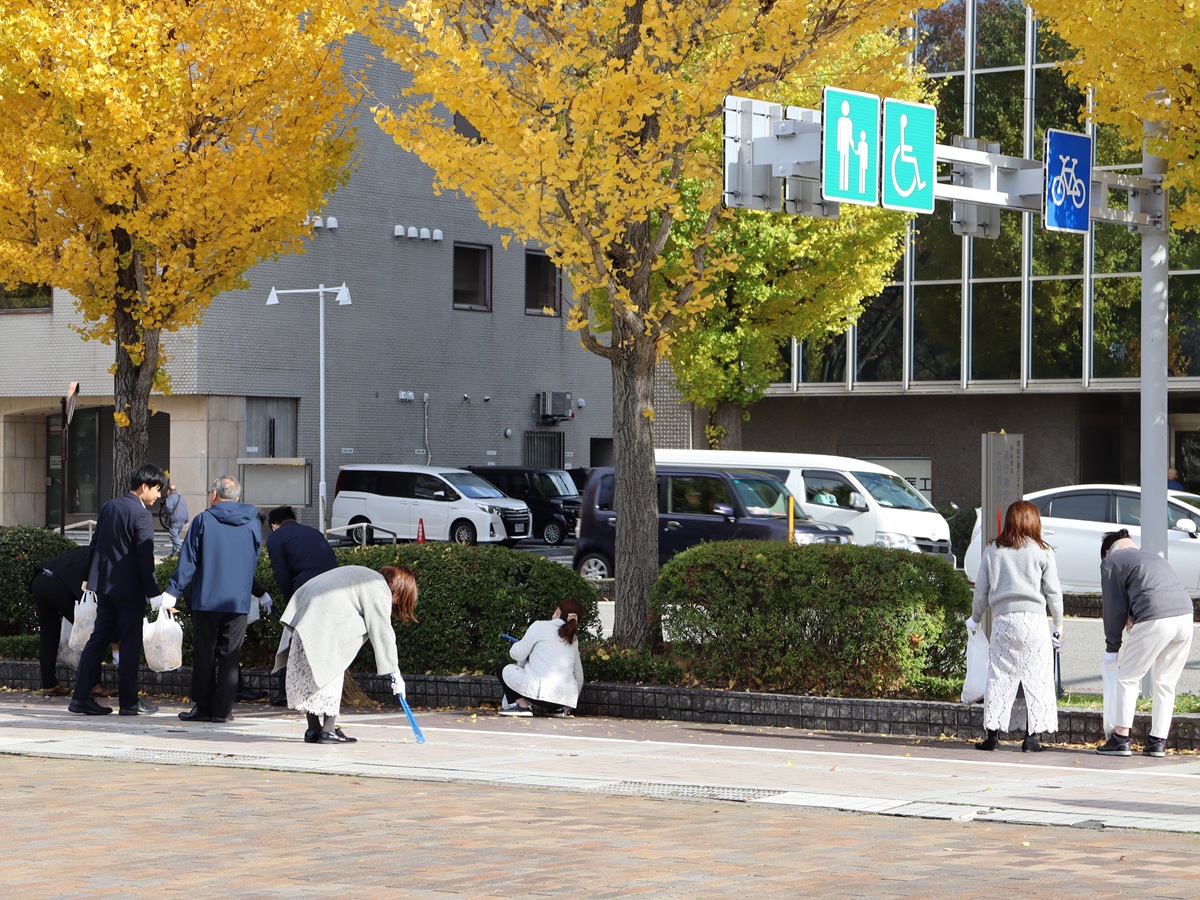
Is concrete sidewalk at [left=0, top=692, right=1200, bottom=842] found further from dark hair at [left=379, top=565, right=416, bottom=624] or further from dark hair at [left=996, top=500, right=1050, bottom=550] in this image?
dark hair at [left=996, top=500, right=1050, bottom=550]

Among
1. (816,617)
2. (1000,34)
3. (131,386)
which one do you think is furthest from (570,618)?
(1000,34)

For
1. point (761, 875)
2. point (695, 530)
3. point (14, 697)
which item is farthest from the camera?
point (695, 530)

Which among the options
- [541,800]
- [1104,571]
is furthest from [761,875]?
[1104,571]

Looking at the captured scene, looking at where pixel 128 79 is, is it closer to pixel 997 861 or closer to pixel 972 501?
pixel 997 861

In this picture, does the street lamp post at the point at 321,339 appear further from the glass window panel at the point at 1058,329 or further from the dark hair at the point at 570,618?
the dark hair at the point at 570,618

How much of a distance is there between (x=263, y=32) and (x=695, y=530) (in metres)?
10.0

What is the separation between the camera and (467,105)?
12.8 metres

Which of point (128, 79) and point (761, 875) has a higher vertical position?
point (128, 79)

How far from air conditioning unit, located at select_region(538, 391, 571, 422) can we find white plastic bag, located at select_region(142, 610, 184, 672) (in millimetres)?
33667

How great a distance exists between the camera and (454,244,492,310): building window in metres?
45.0

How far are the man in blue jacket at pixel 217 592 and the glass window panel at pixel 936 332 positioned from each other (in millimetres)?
22978

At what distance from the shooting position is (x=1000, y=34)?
1298 inches

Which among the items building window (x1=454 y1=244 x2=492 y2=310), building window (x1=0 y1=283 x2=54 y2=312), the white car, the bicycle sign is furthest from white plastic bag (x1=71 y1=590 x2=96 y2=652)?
building window (x1=454 y1=244 x2=492 y2=310)

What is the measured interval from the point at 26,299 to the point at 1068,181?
110 ft
